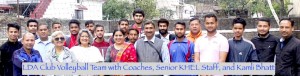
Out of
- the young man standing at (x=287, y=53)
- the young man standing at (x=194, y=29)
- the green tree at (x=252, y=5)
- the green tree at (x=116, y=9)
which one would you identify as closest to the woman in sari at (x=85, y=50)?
the young man standing at (x=194, y=29)

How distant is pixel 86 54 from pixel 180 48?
41.9 inches

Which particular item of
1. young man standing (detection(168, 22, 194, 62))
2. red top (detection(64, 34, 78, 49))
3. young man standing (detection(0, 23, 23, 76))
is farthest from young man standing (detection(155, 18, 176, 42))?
young man standing (detection(0, 23, 23, 76))

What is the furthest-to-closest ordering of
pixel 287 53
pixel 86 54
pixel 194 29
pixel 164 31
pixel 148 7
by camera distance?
pixel 148 7, pixel 164 31, pixel 194 29, pixel 86 54, pixel 287 53

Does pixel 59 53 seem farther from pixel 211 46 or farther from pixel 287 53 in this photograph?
pixel 287 53

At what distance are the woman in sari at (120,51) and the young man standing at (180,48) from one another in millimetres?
447

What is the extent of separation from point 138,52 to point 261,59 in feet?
4.51

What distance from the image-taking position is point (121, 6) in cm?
1889

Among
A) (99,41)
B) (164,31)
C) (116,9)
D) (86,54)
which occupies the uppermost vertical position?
(116,9)

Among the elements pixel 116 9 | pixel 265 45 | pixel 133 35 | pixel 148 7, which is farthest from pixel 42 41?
pixel 116 9

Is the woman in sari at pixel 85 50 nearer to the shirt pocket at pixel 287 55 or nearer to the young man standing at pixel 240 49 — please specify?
the young man standing at pixel 240 49

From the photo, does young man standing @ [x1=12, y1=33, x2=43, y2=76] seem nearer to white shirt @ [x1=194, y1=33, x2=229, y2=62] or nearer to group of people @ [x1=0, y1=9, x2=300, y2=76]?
group of people @ [x1=0, y1=9, x2=300, y2=76]

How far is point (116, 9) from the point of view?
19.0 meters

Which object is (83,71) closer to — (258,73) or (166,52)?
(166,52)

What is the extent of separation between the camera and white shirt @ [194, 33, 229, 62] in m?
4.82
